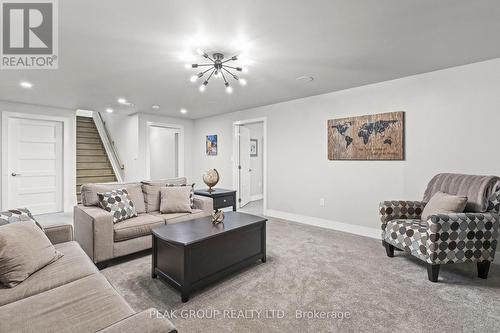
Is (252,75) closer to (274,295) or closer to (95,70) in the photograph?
(95,70)

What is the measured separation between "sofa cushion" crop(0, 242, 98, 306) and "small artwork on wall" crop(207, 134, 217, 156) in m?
4.49

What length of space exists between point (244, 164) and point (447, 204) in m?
4.10

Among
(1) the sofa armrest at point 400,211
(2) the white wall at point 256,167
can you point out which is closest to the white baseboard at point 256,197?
(2) the white wall at point 256,167

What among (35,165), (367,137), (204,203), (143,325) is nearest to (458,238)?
(367,137)

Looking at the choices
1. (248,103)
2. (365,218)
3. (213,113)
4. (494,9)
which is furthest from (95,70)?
(365,218)

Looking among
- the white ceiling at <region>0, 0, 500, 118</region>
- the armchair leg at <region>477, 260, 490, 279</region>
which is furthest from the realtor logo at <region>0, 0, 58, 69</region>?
the armchair leg at <region>477, 260, 490, 279</region>

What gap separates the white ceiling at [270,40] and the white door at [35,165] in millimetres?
1321

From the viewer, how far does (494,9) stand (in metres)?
1.85

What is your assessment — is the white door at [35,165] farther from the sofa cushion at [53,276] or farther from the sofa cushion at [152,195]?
the sofa cushion at [53,276]

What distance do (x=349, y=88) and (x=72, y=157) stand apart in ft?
18.7

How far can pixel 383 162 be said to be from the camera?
3.59 meters

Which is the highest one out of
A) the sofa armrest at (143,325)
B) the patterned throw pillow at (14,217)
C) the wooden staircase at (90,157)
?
the wooden staircase at (90,157)

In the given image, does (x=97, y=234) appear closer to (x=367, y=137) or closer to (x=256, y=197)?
(x=367, y=137)

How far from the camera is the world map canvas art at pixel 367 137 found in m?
3.44
